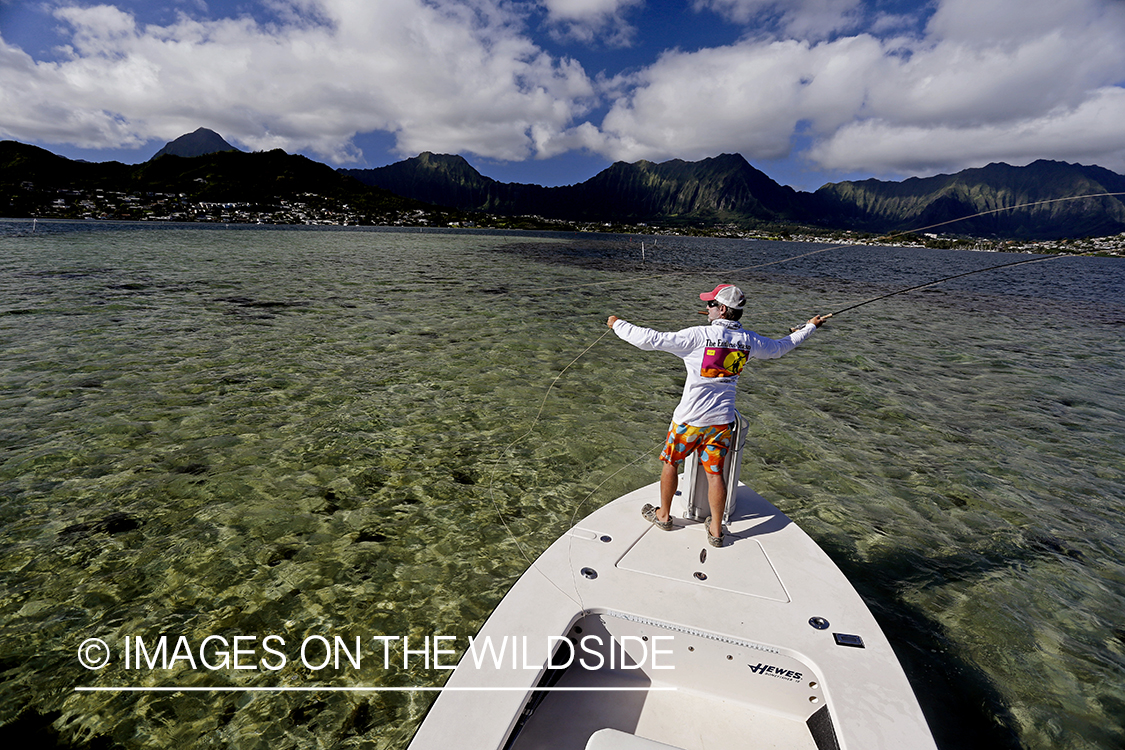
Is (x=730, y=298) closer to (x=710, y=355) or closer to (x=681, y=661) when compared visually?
(x=710, y=355)

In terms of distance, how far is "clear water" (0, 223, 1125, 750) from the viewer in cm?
512

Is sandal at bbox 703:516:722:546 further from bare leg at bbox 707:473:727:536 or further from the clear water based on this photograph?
the clear water

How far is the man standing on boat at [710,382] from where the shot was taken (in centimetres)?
562

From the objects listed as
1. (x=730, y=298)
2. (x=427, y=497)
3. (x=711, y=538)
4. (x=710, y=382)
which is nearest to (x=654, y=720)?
(x=711, y=538)

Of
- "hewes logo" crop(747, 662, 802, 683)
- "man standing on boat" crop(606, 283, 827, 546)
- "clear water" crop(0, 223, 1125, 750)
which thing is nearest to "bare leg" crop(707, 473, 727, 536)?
"man standing on boat" crop(606, 283, 827, 546)

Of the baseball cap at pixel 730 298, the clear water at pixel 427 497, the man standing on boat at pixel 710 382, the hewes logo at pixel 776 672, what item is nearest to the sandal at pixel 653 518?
the man standing on boat at pixel 710 382

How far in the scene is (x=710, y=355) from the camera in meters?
5.65

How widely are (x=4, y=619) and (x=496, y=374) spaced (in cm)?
1122

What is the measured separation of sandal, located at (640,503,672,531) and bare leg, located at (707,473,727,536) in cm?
53

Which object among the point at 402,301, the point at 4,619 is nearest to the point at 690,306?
the point at 402,301

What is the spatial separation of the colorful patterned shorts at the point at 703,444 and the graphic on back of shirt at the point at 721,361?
0.68 metres

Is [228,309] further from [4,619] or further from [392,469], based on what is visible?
[4,619]

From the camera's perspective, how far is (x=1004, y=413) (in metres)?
13.5

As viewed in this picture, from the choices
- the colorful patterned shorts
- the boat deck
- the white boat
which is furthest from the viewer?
the colorful patterned shorts
